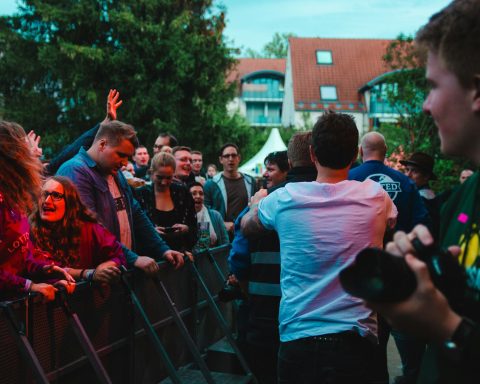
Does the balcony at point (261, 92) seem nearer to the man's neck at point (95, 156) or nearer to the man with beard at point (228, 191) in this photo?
the man with beard at point (228, 191)

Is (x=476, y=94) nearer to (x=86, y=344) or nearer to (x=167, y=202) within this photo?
(x=86, y=344)

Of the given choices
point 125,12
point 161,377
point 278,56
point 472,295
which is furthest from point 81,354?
point 278,56

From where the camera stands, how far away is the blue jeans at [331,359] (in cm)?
299

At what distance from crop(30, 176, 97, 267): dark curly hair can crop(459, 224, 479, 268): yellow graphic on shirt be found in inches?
132

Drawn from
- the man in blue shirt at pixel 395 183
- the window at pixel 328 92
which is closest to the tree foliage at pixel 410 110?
the man in blue shirt at pixel 395 183

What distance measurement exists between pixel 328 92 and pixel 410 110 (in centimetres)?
3271

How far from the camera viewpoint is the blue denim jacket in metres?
5.02

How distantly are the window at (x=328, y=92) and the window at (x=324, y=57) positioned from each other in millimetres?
3117

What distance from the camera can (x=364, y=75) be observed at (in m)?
56.8

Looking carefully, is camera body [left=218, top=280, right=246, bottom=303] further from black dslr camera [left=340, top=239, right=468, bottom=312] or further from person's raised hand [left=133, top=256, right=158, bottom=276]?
black dslr camera [left=340, top=239, right=468, bottom=312]

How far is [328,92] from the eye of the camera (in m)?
55.6

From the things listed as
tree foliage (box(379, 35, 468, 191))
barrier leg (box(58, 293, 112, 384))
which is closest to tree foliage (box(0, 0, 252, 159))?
tree foliage (box(379, 35, 468, 191))

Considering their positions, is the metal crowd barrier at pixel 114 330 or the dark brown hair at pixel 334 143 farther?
the metal crowd barrier at pixel 114 330

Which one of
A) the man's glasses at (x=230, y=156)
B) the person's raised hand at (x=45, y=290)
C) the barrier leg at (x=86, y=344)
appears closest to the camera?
the person's raised hand at (x=45, y=290)
